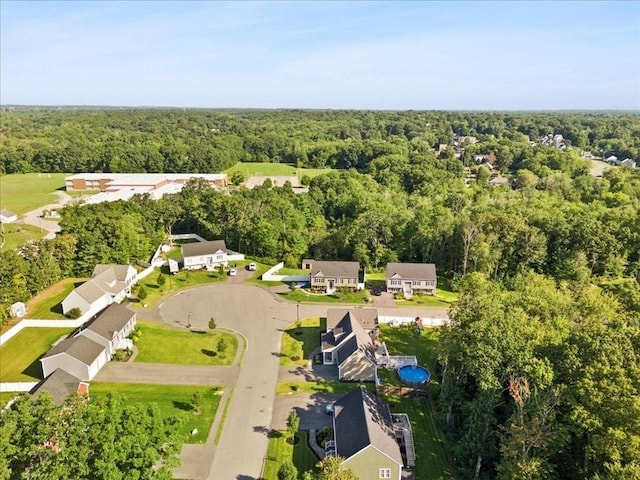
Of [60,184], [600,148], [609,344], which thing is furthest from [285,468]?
[600,148]

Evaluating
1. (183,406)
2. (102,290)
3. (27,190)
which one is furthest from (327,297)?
(27,190)

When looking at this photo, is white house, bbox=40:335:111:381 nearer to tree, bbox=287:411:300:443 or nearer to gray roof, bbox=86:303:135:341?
gray roof, bbox=86:303:135:341

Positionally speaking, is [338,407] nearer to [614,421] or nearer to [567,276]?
[614,421]

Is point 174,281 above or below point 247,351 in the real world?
above

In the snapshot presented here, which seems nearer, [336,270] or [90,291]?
[90,291]

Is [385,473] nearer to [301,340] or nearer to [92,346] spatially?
[301,340]
